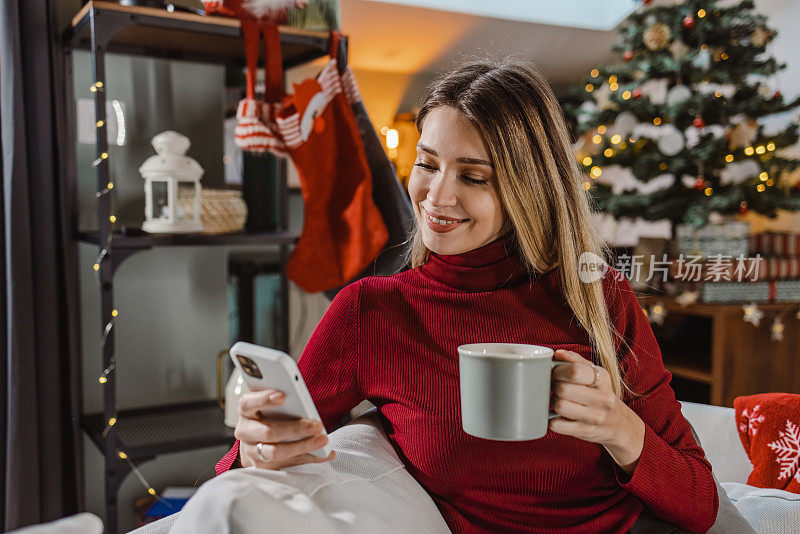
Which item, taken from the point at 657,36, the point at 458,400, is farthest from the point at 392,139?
the point at 458,400

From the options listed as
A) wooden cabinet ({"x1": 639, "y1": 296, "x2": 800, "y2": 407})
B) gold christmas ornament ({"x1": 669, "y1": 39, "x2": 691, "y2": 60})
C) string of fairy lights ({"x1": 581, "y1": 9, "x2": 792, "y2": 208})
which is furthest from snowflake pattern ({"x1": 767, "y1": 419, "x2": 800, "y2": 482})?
gold christmas ornament ({"x1": 669, "y1": 39, "x2": 691, "y2": 60})

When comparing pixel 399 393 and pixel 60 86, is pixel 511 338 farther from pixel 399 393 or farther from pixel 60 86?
pixel 60 86

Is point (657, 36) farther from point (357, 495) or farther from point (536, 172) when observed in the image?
point (357, 495)

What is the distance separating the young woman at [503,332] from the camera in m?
1.00

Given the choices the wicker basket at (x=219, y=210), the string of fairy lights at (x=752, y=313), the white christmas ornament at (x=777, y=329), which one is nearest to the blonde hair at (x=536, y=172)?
the wicker basket at (x=219, y=210)

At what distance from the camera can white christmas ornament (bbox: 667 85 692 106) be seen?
2.97 metres

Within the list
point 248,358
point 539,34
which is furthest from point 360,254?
point 539,34

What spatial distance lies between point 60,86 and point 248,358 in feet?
4.89

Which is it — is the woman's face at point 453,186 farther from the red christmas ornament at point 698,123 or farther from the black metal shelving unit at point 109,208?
the red christmas ornament at point 698,123

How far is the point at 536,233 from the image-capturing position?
1.09 meters

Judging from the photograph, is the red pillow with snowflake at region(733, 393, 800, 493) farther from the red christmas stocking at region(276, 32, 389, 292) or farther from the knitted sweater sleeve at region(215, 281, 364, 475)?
the red christmas stocking at region(276, 32, 389, 292)

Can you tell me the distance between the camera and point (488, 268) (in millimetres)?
1135

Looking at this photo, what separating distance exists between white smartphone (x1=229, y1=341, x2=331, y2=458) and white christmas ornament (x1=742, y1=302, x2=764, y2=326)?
2537mm

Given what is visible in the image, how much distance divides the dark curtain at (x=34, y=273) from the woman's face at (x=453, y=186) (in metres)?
1.22
